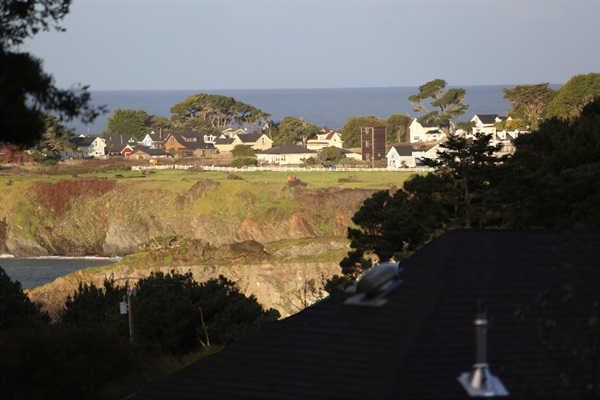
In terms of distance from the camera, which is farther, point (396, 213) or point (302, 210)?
point (302, 210)

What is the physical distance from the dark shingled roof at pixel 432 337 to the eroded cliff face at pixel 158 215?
281 ft

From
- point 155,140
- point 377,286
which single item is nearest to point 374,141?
point 155,140

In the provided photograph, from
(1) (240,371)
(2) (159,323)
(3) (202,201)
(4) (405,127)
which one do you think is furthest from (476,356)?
(4) (405,127)

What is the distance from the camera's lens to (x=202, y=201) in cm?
10944

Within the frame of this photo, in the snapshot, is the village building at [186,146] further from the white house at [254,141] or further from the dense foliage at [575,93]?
the dense foliage at [575,93]

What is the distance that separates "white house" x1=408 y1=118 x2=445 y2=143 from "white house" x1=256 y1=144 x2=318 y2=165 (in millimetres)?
28681

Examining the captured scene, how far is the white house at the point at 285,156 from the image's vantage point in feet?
492

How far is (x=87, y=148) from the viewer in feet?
554

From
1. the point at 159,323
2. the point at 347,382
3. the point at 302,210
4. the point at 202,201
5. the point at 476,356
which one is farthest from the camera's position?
the point at 202,201

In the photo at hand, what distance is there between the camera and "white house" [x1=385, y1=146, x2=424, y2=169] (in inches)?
5276

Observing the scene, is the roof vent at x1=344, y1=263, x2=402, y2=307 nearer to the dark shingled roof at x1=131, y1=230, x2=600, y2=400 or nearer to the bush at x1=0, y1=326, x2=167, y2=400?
the dark shingled roof at x1=131, y1=230, x2=600, y2=400

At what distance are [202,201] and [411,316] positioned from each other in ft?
326

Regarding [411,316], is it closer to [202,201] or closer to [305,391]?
[305,391]

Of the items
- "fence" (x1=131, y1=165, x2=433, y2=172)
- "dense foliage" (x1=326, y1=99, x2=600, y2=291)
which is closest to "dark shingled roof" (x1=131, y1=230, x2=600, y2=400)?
"dense foliage" (x1=326, y1=99, x2=600, y2=291)
